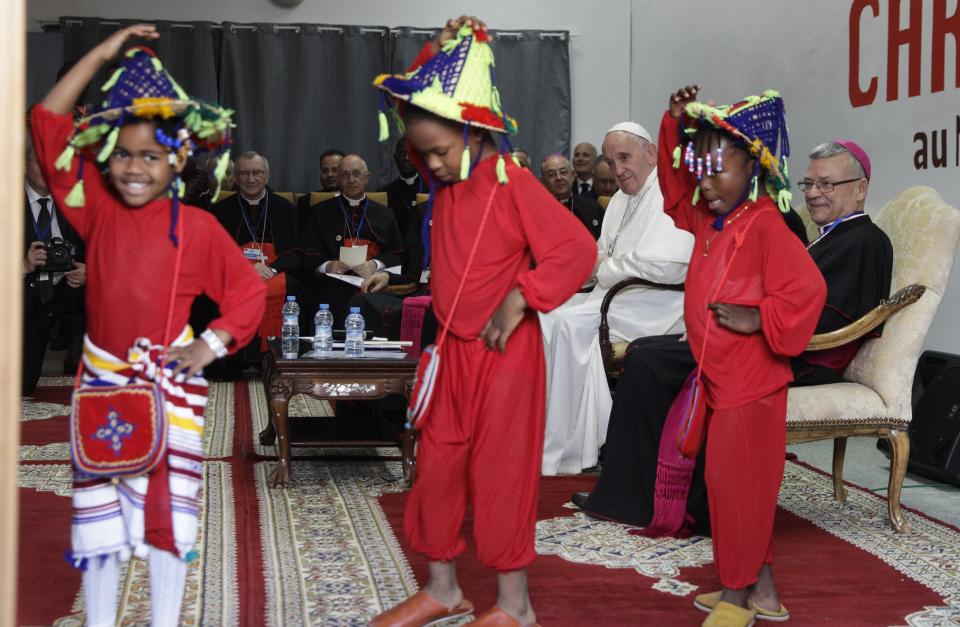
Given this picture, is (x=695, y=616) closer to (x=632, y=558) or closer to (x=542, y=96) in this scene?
(x=632, y=558)

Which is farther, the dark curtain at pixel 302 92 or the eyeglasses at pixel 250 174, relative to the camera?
the dark curtain at pixel 302 92

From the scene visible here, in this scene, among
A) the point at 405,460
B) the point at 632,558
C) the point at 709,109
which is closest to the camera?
the point at 709,109

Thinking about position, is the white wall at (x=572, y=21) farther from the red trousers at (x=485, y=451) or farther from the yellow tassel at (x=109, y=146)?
the yellow tassel at (x=109, y=146)

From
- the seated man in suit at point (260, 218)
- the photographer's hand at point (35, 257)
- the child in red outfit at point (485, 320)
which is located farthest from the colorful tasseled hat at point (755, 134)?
the seated man in suit at point (260, 218)

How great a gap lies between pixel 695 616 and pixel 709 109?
4.79ft

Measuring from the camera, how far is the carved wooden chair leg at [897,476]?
4383 mm

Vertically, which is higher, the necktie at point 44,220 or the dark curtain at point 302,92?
the dark curtain at point 302,92

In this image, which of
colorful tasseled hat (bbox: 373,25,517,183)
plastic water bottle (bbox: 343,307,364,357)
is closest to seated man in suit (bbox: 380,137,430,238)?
plastic water bottle (bbox: 343,307,364,357)

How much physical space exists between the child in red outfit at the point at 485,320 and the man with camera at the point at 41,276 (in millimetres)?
4634

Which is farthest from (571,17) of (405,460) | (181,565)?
(181,565)

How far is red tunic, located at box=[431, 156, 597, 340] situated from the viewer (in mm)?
2957

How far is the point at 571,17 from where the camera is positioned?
11.3 meters

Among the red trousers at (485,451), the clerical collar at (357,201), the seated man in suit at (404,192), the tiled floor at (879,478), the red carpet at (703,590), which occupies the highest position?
the seated man in suit at (404,192)

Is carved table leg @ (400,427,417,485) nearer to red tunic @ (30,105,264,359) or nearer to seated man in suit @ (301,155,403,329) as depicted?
red tunic @ (30,105,264,359)
